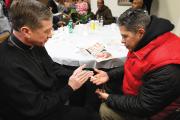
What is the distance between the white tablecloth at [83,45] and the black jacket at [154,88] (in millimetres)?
671

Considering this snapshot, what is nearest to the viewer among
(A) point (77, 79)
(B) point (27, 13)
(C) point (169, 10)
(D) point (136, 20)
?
(B) point (27, 13)

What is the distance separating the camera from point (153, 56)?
140 centimetres

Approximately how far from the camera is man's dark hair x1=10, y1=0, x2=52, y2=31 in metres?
1.31

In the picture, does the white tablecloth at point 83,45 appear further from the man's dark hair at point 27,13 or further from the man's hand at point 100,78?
the man's dark hair at point 27,13

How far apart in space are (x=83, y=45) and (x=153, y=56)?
1175 mm

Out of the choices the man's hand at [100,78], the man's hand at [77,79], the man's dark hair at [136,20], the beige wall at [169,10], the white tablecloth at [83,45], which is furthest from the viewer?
the beige wall at [169,10]

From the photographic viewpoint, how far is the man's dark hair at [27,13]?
131 centimetres

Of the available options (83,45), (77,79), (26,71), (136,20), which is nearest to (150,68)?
(136,20)

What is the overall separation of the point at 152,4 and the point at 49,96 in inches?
156

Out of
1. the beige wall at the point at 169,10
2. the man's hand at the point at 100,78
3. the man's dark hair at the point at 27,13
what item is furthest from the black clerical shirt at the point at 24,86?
the beige wall at the point at 169,10

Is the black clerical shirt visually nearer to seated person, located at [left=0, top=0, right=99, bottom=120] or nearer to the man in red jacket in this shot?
seated person, located at [left=0, top=0, right=99, bottom=120]

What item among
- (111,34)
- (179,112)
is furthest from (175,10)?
(179,112)

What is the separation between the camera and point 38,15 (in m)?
1.34

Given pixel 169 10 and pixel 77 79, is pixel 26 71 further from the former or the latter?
Answer: pixel 169 10
